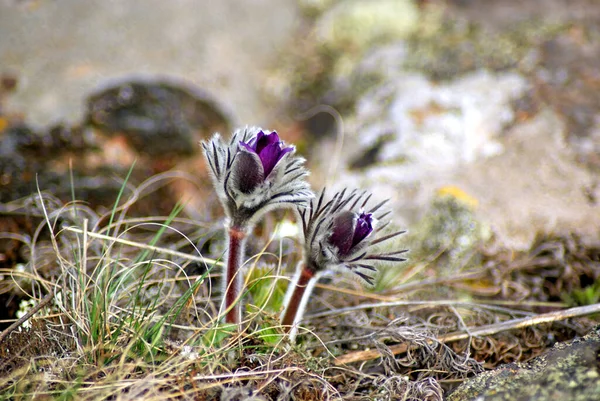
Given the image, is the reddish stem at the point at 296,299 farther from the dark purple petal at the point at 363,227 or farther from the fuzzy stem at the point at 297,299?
the dark purple petal at the point at 363,227

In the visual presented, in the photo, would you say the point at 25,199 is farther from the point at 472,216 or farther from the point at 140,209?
the point at 472,216

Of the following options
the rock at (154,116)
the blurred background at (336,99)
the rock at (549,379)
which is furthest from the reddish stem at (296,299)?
the rock at (154,116)

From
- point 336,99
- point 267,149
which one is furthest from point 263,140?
point 336,99

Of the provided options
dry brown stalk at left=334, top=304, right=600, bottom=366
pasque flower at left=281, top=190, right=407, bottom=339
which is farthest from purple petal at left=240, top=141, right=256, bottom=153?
dry brown stalk at left=334, top=304, right=600, bottom=366

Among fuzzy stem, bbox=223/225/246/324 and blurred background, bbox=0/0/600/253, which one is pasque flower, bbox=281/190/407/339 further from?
blurred background, bbox=0/0/600/253

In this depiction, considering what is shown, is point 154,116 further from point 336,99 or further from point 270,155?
point 270,155
